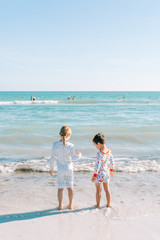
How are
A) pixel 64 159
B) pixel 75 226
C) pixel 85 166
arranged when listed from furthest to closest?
1. pixel 85 166
2. pixel 64 159
3. pixel 75 226

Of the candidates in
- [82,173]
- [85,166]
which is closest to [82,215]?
[82,173]

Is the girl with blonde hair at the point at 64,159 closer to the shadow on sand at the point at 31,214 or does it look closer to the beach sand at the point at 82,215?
the shadow on sand at the point at 31,214

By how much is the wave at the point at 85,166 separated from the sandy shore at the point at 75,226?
116 inches

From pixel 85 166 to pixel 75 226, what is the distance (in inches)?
149

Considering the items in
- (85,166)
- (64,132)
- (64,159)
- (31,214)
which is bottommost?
(31,214)

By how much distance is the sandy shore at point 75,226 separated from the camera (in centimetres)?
340

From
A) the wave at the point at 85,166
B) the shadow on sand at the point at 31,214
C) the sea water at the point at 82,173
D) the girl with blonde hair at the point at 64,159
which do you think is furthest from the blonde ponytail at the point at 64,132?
the wave at the point at 85,166

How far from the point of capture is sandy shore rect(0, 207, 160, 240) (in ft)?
11.2

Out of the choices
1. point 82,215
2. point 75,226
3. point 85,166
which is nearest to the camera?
point 75,226

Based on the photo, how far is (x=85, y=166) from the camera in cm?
745

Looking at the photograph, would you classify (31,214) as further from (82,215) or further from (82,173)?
(82,173)

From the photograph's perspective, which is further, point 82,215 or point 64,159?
point 64,159

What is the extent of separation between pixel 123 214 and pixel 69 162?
1.29 meters

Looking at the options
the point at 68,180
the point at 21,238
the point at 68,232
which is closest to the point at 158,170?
the point at 68,180
